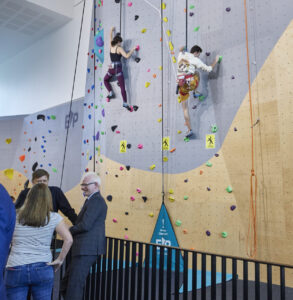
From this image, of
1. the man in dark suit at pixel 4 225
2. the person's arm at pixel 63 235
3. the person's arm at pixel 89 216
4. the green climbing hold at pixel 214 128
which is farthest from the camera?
the green climbing hold at pixel 214 128

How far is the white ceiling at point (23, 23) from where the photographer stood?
6344mm

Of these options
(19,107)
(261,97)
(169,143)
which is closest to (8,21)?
(19,107)

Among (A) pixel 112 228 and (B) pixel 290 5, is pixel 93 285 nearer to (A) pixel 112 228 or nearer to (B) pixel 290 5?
(A) pixel 112 228

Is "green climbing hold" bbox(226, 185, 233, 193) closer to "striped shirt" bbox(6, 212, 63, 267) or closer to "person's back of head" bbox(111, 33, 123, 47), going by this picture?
"striped shirt" bbox(6, 212, 63, 267)

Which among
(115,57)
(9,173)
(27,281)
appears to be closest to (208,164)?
(115,57)

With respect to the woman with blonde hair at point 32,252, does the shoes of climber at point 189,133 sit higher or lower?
higher

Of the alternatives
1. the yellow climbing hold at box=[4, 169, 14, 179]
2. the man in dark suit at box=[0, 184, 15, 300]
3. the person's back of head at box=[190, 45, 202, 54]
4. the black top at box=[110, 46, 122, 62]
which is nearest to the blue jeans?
the man in dark suit at box=[0, 184, 15, 300]

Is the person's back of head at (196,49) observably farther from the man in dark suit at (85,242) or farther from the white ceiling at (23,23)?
the white ceiling at (23,23)

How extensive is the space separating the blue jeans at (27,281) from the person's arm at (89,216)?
43 cm

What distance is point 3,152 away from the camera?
798cm

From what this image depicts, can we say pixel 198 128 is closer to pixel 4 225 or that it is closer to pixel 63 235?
pixel 63 235

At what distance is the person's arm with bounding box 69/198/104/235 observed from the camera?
232cm

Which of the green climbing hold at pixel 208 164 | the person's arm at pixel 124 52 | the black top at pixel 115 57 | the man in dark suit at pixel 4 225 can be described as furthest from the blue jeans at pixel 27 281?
the black top at pixel 115 57

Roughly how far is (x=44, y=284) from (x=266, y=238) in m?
2.60
